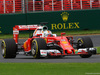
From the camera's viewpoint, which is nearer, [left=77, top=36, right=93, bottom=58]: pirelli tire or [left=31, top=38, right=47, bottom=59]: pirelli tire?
[left=31, top=38, right=47, bottom=59]: pirelli tire

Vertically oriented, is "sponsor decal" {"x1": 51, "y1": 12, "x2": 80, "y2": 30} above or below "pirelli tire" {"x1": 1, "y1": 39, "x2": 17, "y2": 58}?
above

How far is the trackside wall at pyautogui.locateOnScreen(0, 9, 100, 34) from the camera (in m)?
31.0

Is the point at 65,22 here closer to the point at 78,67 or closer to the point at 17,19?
the point at 17,19

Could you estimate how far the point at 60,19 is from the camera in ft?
104

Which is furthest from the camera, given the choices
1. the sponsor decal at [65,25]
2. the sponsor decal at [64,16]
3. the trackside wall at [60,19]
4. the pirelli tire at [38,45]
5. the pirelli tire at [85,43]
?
the sponsor decal at [64,16]

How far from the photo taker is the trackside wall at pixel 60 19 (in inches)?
1222

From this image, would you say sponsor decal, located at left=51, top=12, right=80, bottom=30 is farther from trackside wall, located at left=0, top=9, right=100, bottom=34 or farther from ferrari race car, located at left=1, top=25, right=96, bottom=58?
ferrari race car, located at left=1, top=25, right=96, bottom=58

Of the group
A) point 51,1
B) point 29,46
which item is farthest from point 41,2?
point 29,46

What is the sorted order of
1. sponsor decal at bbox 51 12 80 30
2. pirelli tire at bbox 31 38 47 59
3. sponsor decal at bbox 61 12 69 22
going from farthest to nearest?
sponsor decal at bbox 61 12 69 22, sponsor decal at bbox 51 12 80 30, pirelli tire at bbox 31 38 47 59

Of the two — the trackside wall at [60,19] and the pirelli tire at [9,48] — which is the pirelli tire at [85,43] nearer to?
the pirelli tire at [9,48]

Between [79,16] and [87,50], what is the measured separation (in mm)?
15696

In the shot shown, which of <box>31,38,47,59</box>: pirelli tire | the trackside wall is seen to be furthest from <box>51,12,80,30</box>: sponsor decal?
<box>31,38,47,59</box>: pirelli tire

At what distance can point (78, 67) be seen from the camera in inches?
494

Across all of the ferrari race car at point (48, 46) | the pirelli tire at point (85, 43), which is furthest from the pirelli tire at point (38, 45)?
the pirelli tire at point (85, 43)
